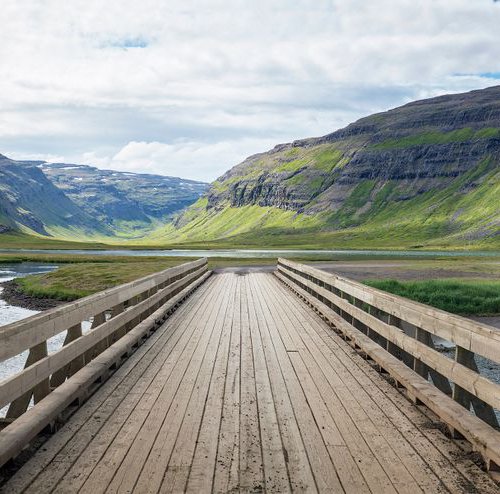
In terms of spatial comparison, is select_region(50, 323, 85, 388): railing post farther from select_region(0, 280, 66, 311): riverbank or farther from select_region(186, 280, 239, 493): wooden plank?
select_region(0, 280, 66, 311): riverbank

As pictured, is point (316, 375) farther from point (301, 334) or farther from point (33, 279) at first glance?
point (33, 279)

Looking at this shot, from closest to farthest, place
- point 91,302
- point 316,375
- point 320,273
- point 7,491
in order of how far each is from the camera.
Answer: point 7,491
point 91,302
point 316,375
point 320,273

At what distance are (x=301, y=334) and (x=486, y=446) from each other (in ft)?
23.7

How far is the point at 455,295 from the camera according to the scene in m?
27.4

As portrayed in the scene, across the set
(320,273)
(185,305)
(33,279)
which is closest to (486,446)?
(320,273)

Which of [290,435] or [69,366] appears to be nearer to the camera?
[290,435]

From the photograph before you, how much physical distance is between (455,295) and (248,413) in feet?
77.2

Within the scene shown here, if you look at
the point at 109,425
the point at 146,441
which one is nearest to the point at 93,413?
the point at 109,425

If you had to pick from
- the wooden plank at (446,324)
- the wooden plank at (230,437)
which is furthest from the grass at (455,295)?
the wooden plank at (230,437)

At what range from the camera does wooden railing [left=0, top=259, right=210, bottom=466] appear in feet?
15.9

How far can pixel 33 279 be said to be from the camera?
4334 cm

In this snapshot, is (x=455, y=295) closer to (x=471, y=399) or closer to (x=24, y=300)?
(x=471, y=399)

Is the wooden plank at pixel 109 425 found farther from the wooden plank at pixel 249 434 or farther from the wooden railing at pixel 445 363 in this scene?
the wooden railing at pixel 445 363

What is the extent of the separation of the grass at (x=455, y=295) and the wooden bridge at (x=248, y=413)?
1799 centimetres
